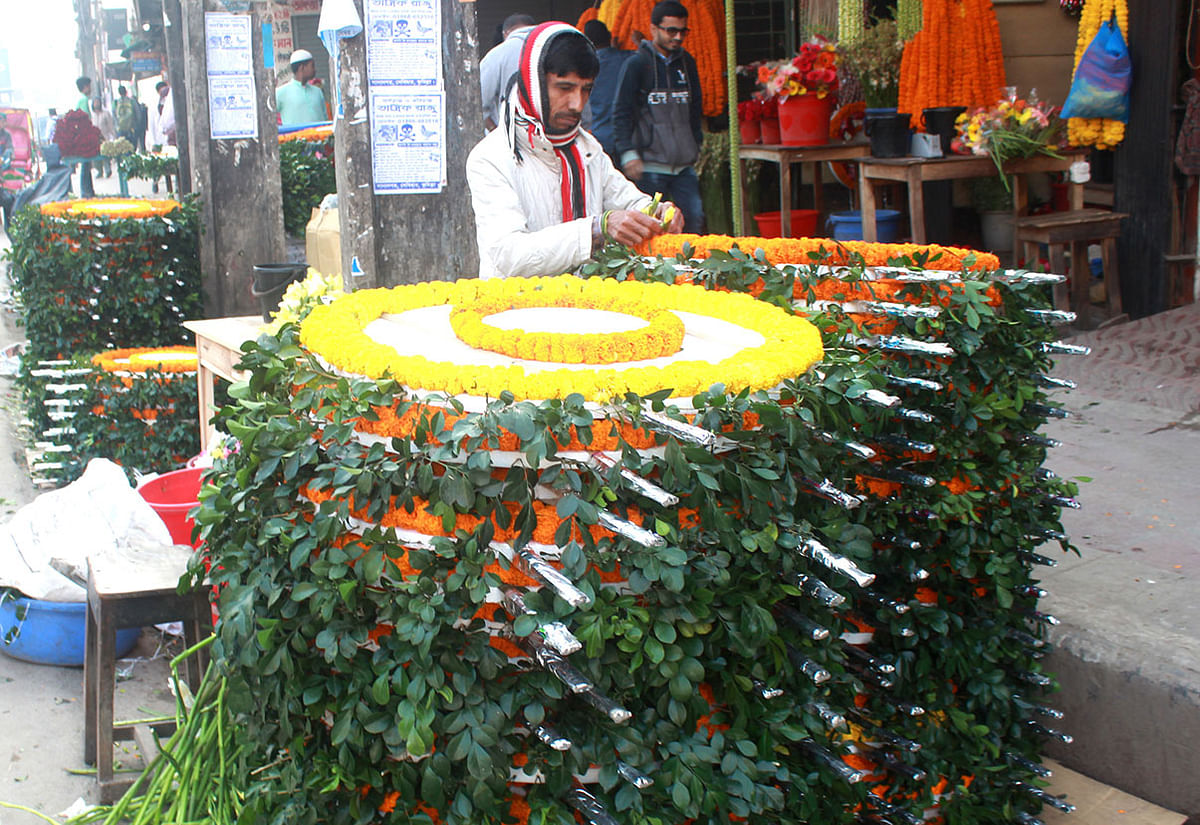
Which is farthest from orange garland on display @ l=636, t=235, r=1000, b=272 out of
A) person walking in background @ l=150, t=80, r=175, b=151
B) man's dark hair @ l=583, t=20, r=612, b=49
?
person walking in background @ l=150, t=80, r=175, b=151

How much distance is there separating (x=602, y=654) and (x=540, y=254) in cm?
152

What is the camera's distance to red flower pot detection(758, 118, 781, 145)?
7863 mm

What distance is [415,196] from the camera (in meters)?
3.60

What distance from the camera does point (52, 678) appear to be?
12.0 feet

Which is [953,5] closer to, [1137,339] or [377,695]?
[1137,339]

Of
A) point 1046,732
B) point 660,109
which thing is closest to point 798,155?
point 660,109

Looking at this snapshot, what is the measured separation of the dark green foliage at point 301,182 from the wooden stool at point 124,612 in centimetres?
608

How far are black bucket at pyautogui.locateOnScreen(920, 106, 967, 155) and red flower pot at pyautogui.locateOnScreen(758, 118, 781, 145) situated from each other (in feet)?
4.86

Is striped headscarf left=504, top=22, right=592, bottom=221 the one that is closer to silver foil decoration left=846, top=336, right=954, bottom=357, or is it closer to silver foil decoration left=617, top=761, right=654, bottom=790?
silver foil decoration left=846, top=336, right=954, bottom=357

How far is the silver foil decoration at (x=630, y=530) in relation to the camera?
1832mm

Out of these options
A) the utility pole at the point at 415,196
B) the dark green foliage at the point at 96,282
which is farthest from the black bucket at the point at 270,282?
the dark green foliage at the point at 96,282

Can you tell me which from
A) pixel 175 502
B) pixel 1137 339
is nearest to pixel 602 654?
pixel 175 502

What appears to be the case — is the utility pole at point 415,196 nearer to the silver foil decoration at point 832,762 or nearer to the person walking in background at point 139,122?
the silver foil decoration at point 832,762

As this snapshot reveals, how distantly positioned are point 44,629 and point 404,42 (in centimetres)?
217
